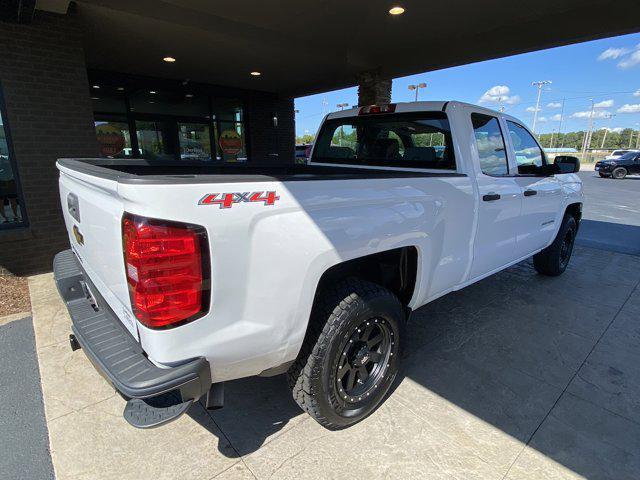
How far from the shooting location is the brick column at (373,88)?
8.92 meters

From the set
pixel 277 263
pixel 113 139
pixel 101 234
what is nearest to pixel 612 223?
pixel 277 263

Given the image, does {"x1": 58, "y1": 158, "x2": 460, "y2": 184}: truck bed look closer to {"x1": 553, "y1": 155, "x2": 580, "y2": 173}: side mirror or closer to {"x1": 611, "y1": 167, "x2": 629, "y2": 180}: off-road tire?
{"x1": 553, "y1": 155, "x2": 580, "y2": 173}: side mirror

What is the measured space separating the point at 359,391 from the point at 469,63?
792 centimetres

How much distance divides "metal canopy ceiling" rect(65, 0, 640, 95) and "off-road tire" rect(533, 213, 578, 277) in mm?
3446

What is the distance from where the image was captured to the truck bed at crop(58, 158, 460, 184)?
150cm

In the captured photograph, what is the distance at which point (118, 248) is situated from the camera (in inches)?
61.8

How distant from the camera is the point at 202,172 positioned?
3.34 meters

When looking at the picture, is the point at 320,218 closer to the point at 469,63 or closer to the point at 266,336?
the point at 266,336

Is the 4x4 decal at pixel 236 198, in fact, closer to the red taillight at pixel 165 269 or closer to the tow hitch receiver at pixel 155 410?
the red taillight at pixel 165 269

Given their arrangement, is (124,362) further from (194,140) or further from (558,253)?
(194,140)

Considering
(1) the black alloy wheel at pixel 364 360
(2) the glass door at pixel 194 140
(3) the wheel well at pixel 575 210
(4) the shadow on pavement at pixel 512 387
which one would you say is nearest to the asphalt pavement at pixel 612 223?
(3) the wheel well at pixel 575 210

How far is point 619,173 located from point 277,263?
28150 millimetres

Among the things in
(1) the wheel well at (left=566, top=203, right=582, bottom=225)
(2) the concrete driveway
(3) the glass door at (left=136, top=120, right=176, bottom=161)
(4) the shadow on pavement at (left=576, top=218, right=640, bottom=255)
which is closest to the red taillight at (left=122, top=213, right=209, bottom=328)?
(2) the concrete driveway

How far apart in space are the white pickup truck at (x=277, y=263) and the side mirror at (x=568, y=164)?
1290mm
